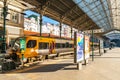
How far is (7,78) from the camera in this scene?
13352 millimetres

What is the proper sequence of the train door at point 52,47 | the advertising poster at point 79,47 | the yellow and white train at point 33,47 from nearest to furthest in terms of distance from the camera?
the advertising poster at point 79,47
the yellow and white train at point 33,47
the train door at point 52,47

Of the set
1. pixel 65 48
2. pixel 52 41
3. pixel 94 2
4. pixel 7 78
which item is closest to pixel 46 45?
pixel 52 41

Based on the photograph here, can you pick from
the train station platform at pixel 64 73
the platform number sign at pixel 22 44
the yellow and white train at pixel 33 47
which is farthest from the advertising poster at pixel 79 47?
the platform number sign at pixel 22 44

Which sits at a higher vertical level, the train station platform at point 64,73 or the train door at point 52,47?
the train door at point 52,47

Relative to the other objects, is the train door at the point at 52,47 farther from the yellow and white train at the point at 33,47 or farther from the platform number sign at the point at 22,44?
the platform number sign at the point at 22,44

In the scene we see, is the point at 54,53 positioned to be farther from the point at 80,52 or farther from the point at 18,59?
the point at 80,52

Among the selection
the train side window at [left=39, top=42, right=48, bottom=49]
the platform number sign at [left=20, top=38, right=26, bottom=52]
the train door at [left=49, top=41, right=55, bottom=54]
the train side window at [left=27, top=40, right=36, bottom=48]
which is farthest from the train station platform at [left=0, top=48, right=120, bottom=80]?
the train door at [left=49, top=41, right=55, bottom=54]

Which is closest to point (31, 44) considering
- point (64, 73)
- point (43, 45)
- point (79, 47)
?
point (43, 45)

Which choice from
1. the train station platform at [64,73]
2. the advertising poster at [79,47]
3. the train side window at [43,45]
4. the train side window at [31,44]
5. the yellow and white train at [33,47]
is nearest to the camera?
the train station platform at [64,73]

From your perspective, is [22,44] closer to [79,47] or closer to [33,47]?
[33,47]

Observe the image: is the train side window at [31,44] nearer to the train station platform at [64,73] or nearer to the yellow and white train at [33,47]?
the yellow and white train at [33,47]

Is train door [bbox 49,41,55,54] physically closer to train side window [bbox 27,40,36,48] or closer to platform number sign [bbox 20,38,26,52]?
train side window [bbox 27,40,36,48]

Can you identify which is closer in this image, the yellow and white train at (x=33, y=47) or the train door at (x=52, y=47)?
the yellow and white train at (x=33, y=47)

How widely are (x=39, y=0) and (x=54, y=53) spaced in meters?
11.4
